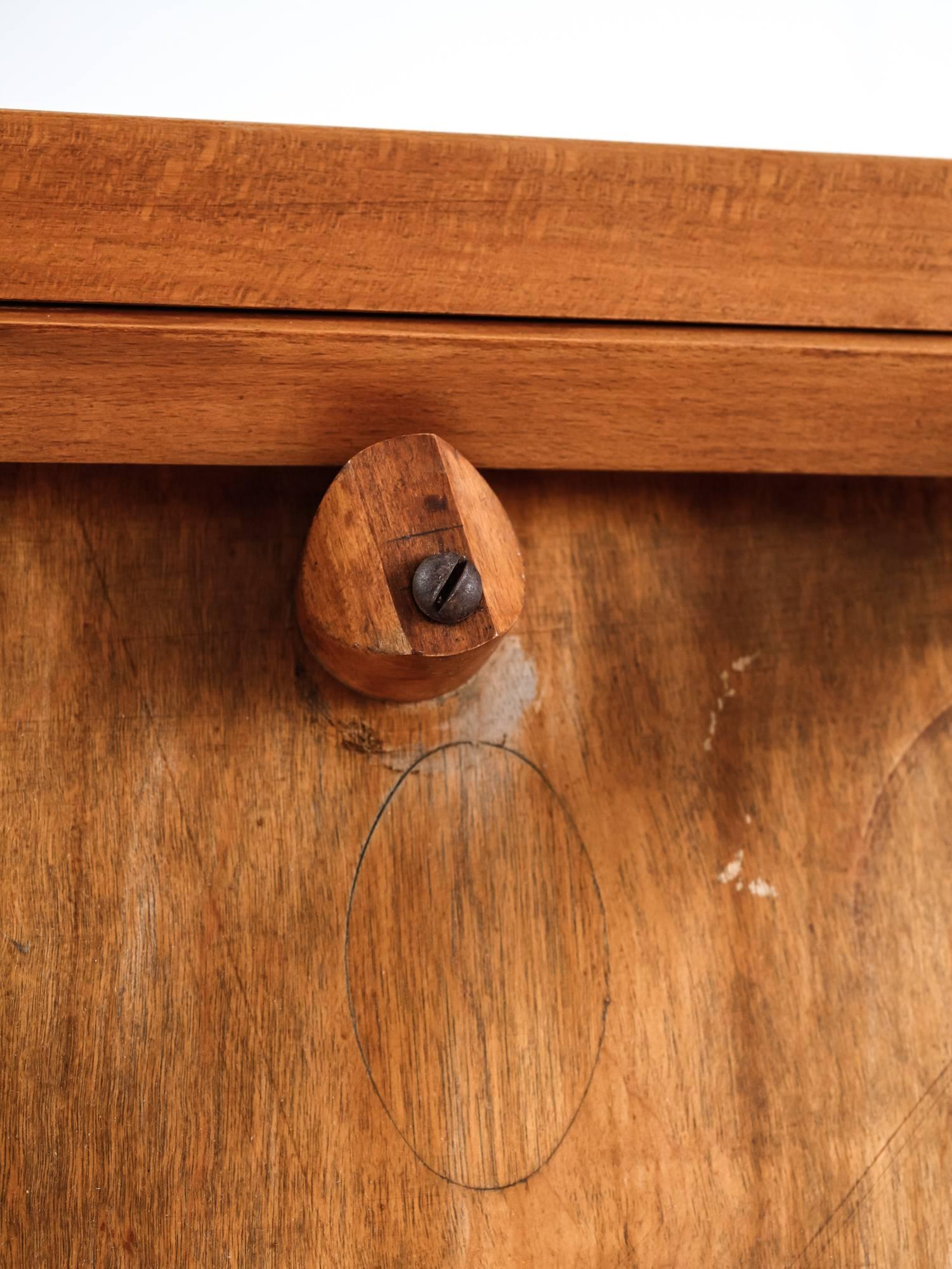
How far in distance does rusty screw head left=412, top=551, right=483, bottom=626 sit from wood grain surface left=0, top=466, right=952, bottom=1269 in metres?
0.20

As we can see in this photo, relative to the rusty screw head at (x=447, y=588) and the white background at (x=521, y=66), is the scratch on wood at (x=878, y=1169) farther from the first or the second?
the white background at (x=521, y=66)

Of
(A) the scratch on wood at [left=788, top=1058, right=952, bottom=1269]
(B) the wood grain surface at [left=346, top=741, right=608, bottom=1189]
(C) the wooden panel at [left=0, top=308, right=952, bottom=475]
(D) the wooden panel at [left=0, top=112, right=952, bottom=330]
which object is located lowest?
(A) the scratch on wood at [left=788, top=1058, right=952, bottom=1269]

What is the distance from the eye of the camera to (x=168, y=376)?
63 centimetres

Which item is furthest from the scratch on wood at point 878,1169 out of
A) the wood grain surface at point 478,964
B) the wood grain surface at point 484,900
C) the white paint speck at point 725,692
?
the white paint speck at point 725,692

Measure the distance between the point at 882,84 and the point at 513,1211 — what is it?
832 mm

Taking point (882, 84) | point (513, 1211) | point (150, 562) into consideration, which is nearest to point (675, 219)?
point (882, 84)

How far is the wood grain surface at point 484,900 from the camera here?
0.70 m

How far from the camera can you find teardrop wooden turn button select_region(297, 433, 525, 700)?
0.60 meters

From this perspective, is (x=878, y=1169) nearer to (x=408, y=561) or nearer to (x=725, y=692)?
(x=725, y=692)

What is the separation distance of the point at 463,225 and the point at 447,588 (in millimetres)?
229

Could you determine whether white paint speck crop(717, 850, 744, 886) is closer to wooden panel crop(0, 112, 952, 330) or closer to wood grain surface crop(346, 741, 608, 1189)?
wood grain surface crop(346, 741, 608, 1189)

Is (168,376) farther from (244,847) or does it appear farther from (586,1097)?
(586,1097)

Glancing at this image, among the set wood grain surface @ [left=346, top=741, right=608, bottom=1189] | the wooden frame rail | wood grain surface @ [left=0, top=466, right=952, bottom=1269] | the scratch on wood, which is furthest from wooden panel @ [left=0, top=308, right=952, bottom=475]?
the scratch on wood

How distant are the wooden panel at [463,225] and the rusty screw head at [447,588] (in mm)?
168
